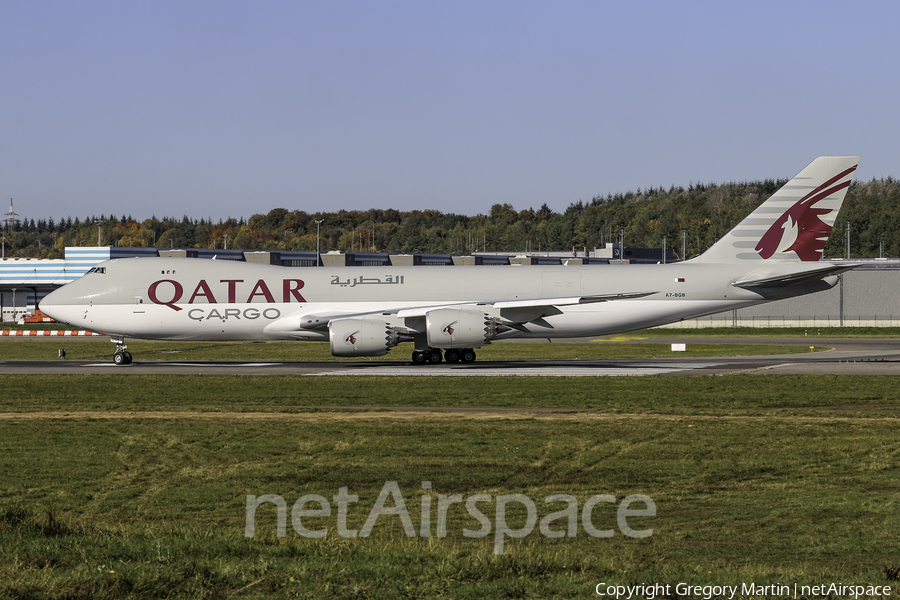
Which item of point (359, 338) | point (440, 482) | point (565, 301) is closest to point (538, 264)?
point (565, 301)

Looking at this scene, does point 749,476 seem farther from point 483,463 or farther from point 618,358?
point 618,358

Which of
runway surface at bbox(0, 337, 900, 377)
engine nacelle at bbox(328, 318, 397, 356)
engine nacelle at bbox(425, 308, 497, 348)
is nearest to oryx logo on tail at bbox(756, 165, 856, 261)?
runway surface at bbox(0, 337, 900, 377)

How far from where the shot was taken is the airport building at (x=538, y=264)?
85000mm

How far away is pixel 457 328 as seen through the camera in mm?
40188

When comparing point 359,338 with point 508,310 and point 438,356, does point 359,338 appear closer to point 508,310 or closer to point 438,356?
point 438,356

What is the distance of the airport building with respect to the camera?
279ft

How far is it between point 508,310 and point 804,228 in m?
15.3

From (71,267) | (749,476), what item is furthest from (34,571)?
(71,267)

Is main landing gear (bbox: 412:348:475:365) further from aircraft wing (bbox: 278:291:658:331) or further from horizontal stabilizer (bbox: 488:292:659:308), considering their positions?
horizontal stabilizer (bbox: 488:292:659:308)

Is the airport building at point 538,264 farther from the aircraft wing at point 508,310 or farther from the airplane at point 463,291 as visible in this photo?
the aircraft wing at point 508,310

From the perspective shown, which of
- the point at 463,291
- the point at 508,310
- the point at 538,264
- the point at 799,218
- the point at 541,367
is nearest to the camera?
the point at 541,367

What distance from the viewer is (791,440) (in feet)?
66.2

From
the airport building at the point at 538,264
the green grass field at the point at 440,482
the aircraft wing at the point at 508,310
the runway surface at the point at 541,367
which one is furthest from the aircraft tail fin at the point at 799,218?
the airport building at the point at 538,264

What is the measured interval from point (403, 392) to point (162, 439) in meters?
11.1
